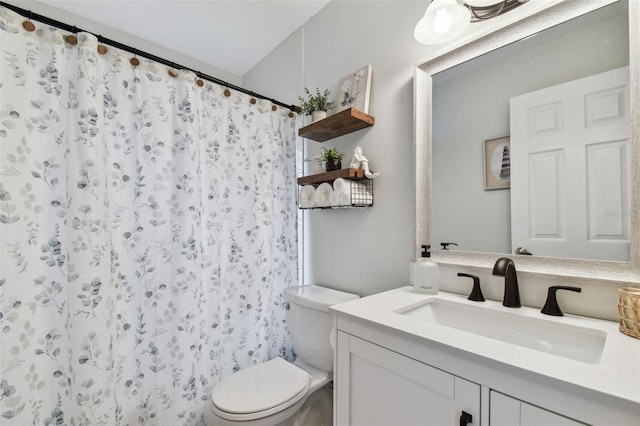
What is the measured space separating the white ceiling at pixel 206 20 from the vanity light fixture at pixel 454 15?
912 millimetres

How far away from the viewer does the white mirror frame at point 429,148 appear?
727 mm

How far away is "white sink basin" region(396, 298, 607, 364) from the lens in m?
0.67

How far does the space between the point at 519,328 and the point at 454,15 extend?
3.49 ft

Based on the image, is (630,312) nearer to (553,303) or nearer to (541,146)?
(553,303)

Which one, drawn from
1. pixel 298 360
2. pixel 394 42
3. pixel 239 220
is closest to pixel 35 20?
pixel 239 220

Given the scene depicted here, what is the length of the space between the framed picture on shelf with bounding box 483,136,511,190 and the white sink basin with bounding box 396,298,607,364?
0.44 metres

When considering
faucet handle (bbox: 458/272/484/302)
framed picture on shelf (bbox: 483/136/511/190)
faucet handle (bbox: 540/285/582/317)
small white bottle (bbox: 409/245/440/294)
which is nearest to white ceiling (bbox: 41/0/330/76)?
framed picture on shelf (bbox: 483/136/511/190)

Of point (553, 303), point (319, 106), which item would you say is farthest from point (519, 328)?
point (319, 106)

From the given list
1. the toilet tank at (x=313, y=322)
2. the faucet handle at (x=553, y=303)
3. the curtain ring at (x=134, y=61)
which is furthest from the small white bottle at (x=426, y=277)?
the curtain ring at (x=134, y=61)

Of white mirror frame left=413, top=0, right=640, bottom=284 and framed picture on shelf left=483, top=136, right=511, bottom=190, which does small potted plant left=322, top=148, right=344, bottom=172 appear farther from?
framed picture on shelf left=483, top=136, right=511, bottom=190

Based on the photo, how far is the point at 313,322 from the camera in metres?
1.37

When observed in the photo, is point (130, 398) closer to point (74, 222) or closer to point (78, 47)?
point (74, 222)

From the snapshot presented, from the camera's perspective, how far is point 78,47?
113 cm

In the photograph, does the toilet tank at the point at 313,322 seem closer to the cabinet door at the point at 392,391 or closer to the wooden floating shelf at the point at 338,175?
the cabinet door at the point at 392,391
